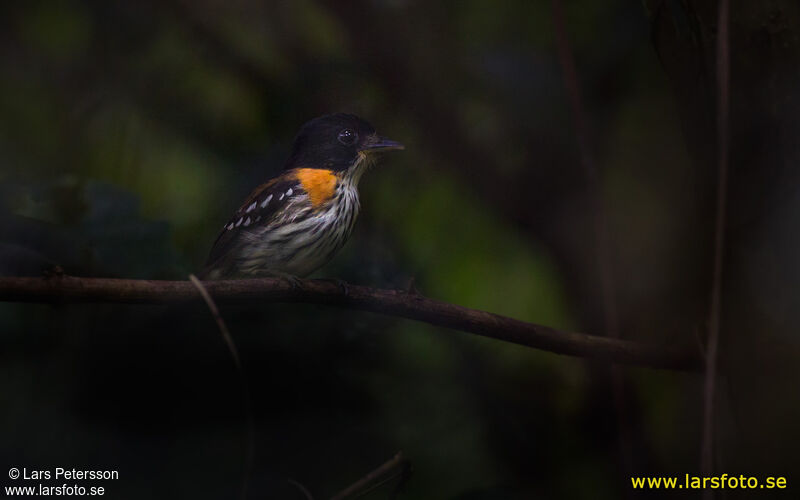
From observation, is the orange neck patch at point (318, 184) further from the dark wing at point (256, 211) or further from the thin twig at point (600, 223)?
the thin twig at point (600, 223)

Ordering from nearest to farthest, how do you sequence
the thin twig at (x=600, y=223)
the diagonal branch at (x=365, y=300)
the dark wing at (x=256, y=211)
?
the diagonal branch at (x=365, y=300) → the dark wing at (x=256, y=211) → the thin twig at (x=600, y=223)

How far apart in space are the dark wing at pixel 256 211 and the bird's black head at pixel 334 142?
0.03m

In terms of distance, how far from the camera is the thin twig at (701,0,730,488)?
3.29 ft

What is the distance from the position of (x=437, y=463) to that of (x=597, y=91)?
0.59m

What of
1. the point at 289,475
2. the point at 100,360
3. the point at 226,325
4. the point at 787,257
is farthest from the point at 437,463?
the point at 787,257

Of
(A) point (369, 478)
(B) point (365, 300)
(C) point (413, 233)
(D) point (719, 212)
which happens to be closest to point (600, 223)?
(D) point (719, 212)

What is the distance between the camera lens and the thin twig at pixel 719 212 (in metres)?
1.00

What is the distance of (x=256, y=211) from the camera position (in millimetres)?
1004

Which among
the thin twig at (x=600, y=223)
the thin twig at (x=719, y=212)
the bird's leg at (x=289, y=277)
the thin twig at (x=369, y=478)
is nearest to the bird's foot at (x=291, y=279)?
the bird's leg at (x=289, y=277)

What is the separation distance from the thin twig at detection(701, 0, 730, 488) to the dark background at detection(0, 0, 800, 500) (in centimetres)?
1

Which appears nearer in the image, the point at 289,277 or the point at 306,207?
the point at 289,277

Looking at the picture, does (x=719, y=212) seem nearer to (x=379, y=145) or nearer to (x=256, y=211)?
(x=379, y=145)

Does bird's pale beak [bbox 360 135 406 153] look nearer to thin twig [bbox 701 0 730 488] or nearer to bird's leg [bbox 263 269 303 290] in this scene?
bird's leg [bbox 263 269 303 290]

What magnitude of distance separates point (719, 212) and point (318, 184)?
55cm
